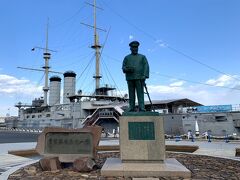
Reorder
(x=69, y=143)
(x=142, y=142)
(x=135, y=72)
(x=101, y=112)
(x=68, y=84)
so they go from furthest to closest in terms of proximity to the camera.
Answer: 1. (x=68, y=84)
2. (x=101, y=112)
3. (x=135, y=72)
4. (x=69, y=143)
5. (x=142, y=142)

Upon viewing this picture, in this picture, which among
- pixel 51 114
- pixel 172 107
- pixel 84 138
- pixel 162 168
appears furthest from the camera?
pixel 51 114

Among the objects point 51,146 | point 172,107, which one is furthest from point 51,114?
point 51,146

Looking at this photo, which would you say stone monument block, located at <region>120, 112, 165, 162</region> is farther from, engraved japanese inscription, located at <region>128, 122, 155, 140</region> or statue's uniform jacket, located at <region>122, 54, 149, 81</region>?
statue's uniform jacket, located at <region>122, 54, 149, 81</region>

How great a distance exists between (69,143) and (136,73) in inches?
126

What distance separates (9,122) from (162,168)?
7869 centimetres

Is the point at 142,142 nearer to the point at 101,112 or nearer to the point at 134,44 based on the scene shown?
the point at 134,44

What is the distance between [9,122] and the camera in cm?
7988

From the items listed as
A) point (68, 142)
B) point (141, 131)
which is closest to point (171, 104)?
point (141, 131)

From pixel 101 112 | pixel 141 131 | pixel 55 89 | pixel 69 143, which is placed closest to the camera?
pixel 141 131

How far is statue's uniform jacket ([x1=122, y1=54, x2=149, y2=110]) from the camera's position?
32.4ft

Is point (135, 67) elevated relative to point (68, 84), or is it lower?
lower

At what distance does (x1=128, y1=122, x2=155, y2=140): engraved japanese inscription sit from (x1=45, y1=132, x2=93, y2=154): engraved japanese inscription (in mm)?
1323

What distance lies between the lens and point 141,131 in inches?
359

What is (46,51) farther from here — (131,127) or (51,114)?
(131,127)
